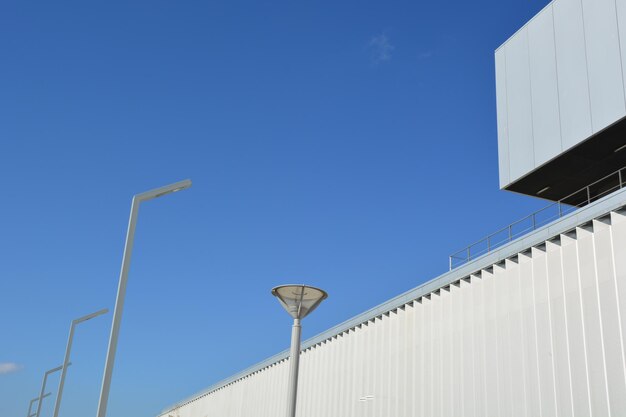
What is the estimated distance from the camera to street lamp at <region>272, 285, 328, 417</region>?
1452 cm

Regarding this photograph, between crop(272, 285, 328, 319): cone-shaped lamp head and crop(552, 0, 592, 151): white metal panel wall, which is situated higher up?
crop(552, 0, 592, 151): white metal panel wall

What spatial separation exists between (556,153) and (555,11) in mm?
5062

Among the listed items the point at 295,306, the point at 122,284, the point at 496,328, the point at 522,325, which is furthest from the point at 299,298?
the point at 496,328

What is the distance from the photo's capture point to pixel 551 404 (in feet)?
53.8

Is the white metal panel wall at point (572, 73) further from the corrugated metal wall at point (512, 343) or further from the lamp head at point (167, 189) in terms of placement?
the lamp head at point (167, 189)

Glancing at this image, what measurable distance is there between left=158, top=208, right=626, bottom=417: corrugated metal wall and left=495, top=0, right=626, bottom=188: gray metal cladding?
570cm

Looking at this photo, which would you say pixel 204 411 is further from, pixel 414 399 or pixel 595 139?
pixel 595 139

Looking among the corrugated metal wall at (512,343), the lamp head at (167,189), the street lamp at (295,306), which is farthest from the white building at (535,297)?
the lamp head at (167,189)

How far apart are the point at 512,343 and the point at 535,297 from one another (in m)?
1.44

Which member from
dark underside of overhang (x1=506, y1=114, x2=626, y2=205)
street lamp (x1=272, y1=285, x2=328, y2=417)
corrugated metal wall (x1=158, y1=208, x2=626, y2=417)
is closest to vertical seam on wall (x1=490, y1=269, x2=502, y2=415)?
corrugated metal wall (x1=158, y1=208, x2=626, y2=417)

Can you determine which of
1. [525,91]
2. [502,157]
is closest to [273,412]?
[502,157]

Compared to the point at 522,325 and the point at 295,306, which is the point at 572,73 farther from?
the point at 295,306

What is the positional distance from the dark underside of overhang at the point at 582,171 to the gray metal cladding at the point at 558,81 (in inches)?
13.4

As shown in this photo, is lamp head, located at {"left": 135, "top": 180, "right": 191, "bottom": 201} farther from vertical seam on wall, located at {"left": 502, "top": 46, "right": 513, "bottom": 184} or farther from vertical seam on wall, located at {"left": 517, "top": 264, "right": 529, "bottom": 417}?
vertical seam on wall, located at {"left": 502, "top": 46, "right": 513, "bottom": 184}
